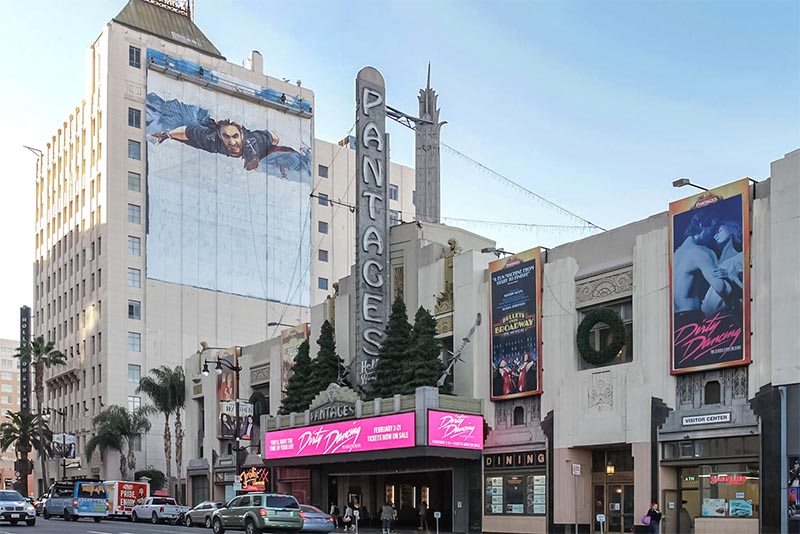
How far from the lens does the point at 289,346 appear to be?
59.3 m

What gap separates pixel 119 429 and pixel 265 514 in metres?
50.8

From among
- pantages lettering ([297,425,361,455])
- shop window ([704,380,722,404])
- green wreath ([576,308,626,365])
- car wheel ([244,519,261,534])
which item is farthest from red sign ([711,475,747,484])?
pantages lettering ([297,425,361,455])

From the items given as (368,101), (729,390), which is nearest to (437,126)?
(368,101)

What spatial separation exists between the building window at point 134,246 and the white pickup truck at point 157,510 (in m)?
38.1

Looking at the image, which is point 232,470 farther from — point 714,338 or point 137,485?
point 714,338

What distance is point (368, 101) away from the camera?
50.7 m

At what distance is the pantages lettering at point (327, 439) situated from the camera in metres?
46.4

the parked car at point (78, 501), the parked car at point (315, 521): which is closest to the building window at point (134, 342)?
the parked car at point (78, 501)

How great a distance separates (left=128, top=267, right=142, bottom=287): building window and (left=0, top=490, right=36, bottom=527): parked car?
5028cm

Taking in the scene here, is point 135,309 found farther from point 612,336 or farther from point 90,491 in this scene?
point 612,336

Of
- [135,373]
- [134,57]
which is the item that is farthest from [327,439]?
[134,57]

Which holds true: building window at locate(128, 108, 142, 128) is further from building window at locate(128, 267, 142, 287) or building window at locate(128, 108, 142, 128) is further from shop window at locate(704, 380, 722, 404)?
shop window at locate(704, 380, 722, 404)

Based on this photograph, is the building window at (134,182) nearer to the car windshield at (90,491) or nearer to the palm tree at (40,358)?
the palm tree at (40,358)

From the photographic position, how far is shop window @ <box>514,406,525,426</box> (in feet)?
139
